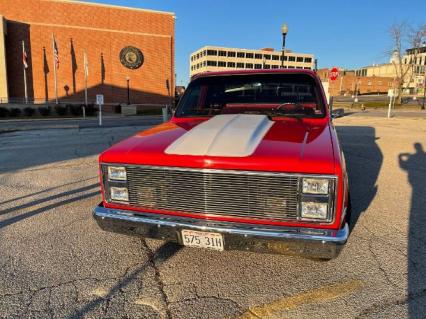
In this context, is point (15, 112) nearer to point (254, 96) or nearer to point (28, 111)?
point (28, 111)

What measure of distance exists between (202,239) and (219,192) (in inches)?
16.7

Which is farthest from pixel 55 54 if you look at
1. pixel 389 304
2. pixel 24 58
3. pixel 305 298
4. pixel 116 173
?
pixel 389 304

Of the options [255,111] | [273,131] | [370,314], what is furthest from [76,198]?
[370,314]

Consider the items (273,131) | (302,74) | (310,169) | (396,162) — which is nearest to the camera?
(310,169)

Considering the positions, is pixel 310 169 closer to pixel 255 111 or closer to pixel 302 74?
pixel 255 111

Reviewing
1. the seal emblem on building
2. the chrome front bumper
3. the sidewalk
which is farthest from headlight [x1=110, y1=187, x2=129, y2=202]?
the seal emblem on building

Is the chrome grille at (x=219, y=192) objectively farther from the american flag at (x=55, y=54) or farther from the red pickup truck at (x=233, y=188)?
the american flag at (x=55, y=54)

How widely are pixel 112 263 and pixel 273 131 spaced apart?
2009 mm

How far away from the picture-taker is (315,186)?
2.50 meters

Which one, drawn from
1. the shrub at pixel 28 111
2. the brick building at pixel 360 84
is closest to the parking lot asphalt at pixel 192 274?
the shrub at pixel 28 111

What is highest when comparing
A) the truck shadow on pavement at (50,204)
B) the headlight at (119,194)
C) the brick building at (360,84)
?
the brick building at (360,84)

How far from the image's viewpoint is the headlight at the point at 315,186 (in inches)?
97.7

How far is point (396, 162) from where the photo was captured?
26.4 feet

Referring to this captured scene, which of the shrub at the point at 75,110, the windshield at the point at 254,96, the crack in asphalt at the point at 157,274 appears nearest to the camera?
the crack in asphalt at the point at 157,274
